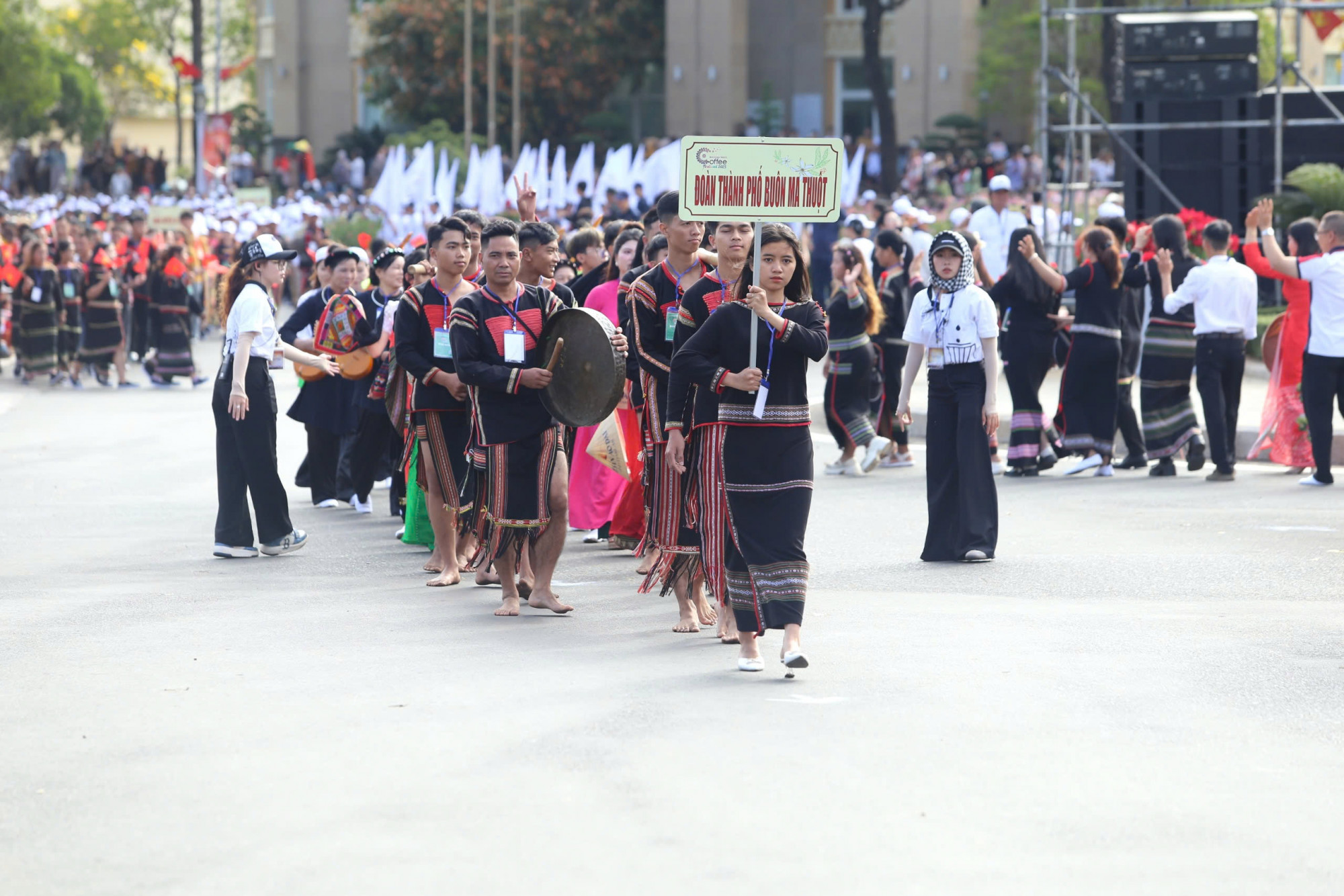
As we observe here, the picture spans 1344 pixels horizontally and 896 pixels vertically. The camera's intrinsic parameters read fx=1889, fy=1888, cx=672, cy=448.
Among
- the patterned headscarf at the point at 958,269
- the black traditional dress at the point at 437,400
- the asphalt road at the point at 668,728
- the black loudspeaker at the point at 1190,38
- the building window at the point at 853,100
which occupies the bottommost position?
the asphalt road at the point at 668,728

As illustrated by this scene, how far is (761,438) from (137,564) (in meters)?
4.91

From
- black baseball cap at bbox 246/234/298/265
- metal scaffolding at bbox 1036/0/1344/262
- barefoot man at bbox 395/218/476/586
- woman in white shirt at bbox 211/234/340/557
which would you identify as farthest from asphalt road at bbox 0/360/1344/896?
metal scaffolding at bbox 1036/0/1344/262

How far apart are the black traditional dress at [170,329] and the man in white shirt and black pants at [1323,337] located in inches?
571

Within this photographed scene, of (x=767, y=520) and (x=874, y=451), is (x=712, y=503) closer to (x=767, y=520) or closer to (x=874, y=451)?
(x=767, y=520)

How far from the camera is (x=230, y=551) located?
11.4 meters

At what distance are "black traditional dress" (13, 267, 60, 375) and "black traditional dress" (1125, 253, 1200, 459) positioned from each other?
47.8 feet

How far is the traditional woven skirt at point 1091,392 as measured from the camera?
14.9 metres

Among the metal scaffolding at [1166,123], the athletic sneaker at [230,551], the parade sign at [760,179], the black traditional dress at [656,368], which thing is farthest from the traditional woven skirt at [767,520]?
the metal scaffolding at [1166,123]

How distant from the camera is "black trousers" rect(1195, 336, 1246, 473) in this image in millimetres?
14539

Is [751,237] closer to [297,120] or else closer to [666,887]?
[666,887]

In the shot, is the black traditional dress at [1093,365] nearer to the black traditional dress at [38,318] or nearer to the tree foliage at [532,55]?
the black traditional dress at [38,318]

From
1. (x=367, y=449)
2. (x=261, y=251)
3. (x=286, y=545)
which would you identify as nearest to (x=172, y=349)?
(x=367, y=449)

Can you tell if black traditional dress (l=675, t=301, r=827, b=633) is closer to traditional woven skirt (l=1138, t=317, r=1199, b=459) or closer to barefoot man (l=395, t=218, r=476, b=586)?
barefoot man (l=395, t=218, r=476, b=586)

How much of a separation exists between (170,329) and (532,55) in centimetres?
3223
